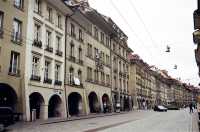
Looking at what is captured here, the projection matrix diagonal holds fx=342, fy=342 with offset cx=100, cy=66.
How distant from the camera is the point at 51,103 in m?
37.6

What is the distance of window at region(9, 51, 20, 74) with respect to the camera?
28.2 m

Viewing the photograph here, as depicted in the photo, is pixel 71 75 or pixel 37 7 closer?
pixel 37 7

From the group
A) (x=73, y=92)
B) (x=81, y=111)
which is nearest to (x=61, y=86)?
(x=73, y=92)

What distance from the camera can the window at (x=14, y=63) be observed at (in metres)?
28.2

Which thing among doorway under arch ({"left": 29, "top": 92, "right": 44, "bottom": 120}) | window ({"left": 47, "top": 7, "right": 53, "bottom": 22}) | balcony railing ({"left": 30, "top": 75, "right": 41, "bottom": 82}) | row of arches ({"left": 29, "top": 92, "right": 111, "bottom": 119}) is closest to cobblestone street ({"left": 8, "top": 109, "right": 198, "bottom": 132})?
doorway under arch ({"left": 29, "top": 92, "right": 44, "bottom": 120})

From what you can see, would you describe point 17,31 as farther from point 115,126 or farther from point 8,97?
point 115,126

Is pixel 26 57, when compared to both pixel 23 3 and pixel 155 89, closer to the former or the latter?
pixel 23 3

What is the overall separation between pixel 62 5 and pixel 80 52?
8767mm

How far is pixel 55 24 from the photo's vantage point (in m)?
37.1

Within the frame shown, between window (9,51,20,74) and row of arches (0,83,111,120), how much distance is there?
5.34 ft

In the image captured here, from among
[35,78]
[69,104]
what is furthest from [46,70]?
[69,104]

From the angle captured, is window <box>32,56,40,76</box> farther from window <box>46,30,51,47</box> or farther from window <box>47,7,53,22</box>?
window <box>47,7,53,22</box>

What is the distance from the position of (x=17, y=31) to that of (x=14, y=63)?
285 cm

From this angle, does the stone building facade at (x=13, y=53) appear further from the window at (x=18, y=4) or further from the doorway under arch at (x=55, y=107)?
the doorway under arch at (x=55, y=107)
